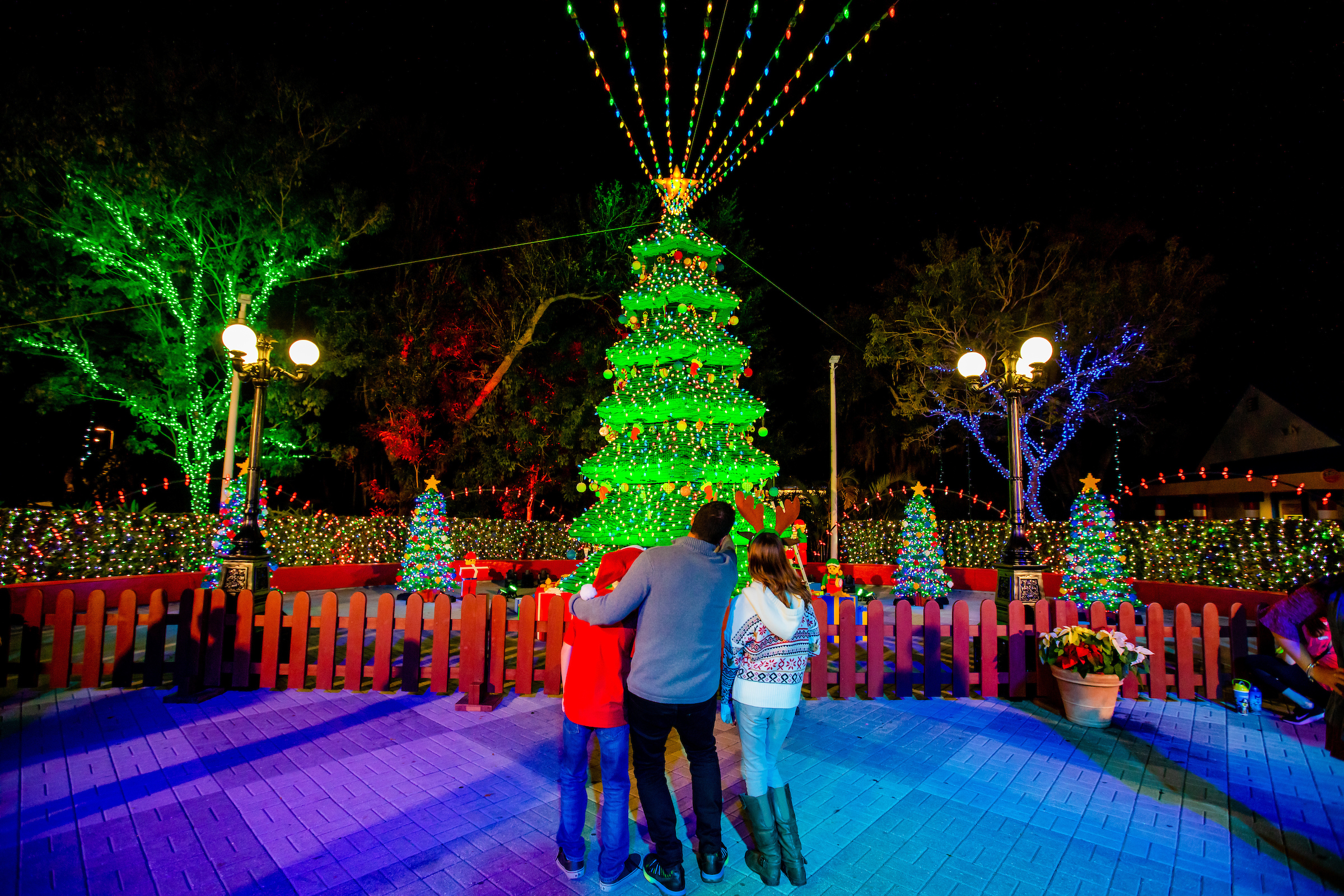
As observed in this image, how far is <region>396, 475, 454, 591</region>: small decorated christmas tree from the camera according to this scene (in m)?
13.5

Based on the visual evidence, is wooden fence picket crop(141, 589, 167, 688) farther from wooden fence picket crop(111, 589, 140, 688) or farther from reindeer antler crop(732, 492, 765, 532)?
reindeer antler crop(732, 492, 765, 532)

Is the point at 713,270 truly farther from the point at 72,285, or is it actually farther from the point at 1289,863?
the point at 72,285

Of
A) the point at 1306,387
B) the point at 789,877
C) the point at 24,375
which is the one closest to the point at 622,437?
the point at 789,877

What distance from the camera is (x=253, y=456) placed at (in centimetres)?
701

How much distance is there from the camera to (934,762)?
4.75m

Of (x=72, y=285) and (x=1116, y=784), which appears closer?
(x=1116, y=784)

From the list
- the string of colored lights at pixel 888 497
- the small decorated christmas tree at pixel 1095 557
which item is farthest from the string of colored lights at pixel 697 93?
the string of colored lights at pixel 888 497

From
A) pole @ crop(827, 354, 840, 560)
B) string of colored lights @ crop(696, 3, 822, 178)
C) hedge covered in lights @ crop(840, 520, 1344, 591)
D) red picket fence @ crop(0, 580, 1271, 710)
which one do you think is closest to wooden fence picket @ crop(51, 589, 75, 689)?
red picket fence @ crop(0, 580, 1271, 710)

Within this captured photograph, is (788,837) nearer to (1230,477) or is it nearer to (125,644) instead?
(125,644)

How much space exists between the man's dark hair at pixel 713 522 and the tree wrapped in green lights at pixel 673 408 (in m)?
5.90

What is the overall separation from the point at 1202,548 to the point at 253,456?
52.8 feet

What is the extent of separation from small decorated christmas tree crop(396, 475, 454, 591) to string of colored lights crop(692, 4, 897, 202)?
8.25 meters

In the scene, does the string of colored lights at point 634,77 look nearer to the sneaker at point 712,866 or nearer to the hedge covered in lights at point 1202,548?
the sneaker at point 712,866

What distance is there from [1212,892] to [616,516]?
7.33m
